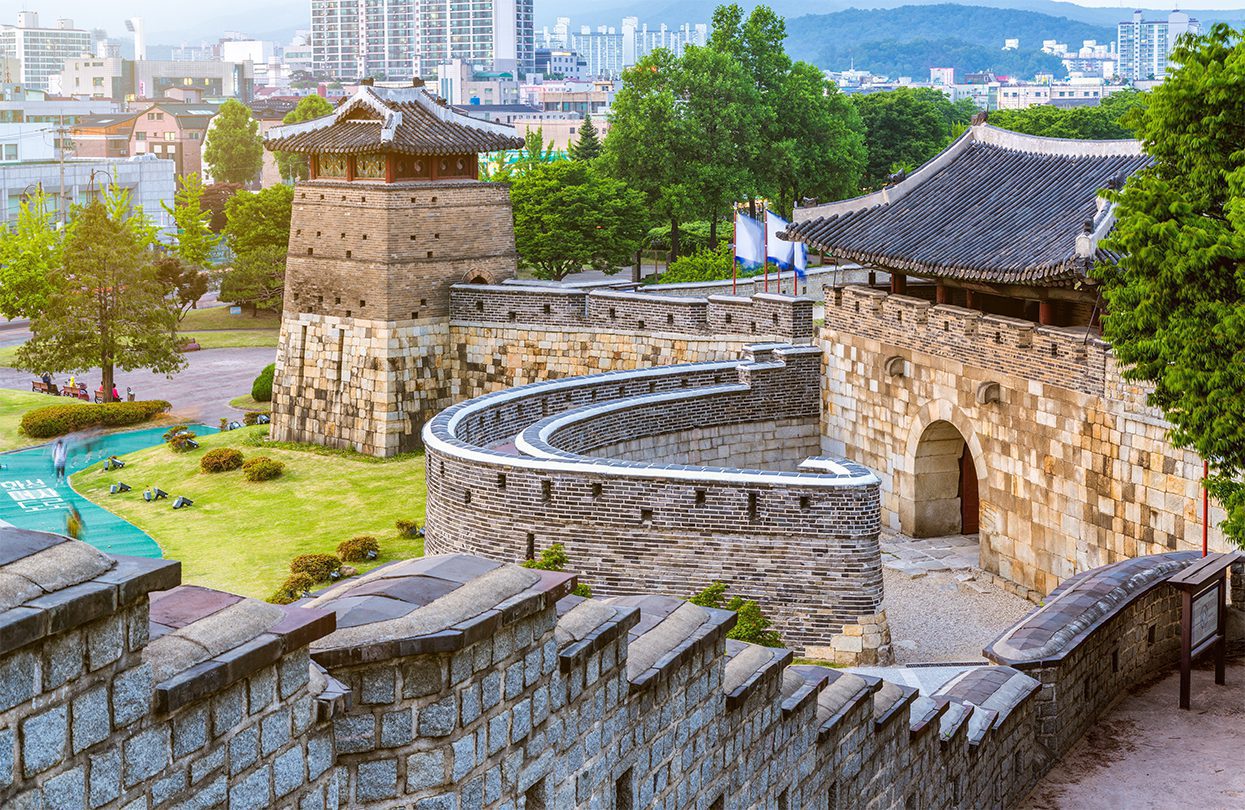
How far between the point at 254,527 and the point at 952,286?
1542cm

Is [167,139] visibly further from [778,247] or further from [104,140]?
[778,247]

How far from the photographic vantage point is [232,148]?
114m

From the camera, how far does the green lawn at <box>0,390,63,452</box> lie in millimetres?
46441

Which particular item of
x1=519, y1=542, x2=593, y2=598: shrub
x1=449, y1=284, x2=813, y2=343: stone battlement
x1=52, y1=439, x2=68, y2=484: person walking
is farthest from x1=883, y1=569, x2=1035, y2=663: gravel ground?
x1=52, y1=439, x2=68, y2=484: person walking

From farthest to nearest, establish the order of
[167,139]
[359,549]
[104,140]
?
[104,140] < [167,139] < [359,549]

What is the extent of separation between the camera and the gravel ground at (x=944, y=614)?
84.4 feet

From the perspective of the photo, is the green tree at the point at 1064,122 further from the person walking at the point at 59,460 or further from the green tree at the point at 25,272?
the person walking at the point at 59,460

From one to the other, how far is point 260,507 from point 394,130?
993 cm

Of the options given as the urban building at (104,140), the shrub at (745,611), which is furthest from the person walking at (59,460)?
the urban building at (104,140)

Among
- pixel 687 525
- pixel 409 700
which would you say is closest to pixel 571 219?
pixel 687 525

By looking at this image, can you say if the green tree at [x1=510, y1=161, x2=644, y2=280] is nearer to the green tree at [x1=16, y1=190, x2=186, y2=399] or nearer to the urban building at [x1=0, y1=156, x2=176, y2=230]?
the green tree at [x1=16, y1=190, x2=186, y2=399]

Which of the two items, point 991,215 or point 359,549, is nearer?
point 991,215

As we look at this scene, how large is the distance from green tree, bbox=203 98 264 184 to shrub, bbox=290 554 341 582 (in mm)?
85893

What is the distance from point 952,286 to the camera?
32.6 m
